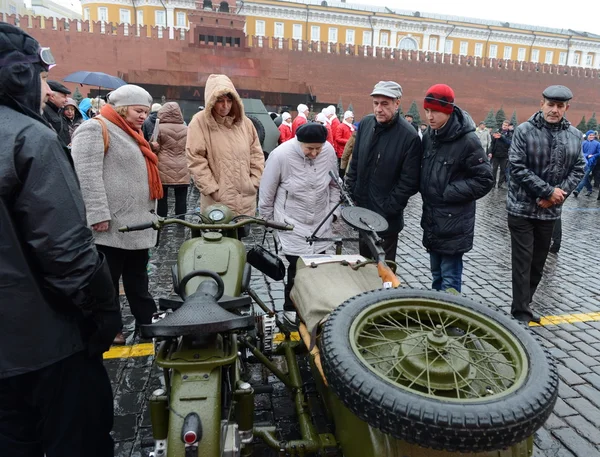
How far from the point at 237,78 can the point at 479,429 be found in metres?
29.5

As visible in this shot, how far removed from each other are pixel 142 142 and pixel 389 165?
2022 millimetres

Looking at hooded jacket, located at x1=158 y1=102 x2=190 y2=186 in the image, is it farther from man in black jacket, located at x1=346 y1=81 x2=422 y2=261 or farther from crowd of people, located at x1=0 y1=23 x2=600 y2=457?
man in black jacket, located at x1=346 y1=81 x2=422 y2=261

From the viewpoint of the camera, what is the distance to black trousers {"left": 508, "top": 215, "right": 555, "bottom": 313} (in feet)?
14.2

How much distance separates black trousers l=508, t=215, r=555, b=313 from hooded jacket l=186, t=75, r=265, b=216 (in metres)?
2.51

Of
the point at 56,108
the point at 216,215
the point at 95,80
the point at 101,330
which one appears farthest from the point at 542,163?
the point at 95,80

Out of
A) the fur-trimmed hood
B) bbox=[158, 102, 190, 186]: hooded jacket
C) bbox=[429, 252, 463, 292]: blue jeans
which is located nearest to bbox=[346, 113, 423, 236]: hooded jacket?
bbox=[429, 252, 463, 292]: blue jeans

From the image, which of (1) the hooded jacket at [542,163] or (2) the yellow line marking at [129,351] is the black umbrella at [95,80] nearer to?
(2) the yellow line marking at [129,351]

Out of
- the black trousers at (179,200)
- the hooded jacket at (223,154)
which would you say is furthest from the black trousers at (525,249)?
the black trousers at (179,200)

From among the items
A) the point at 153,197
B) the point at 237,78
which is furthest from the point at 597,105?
the point at 153,197

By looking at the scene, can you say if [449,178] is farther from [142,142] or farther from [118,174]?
[118,174]

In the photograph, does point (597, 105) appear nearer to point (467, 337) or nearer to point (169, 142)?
point (169, 142)

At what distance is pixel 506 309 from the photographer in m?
4.80

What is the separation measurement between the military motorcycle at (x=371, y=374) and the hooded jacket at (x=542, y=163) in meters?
2.34

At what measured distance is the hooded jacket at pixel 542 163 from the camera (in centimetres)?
414
